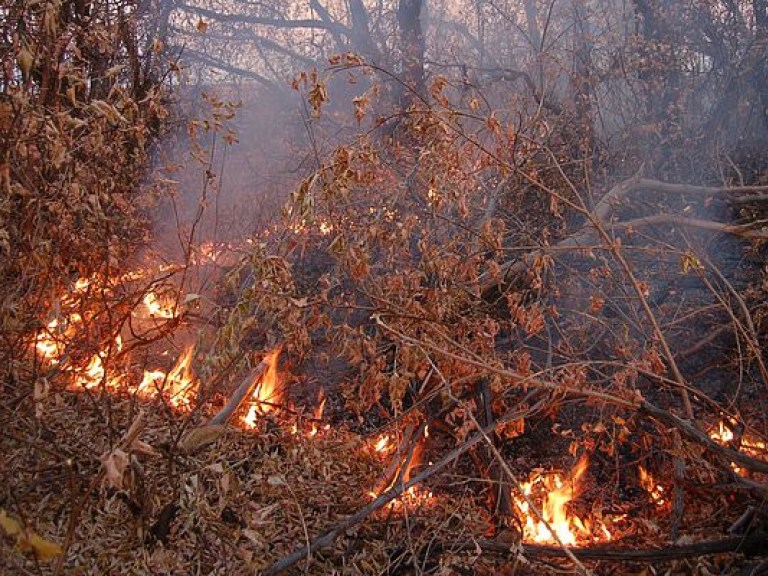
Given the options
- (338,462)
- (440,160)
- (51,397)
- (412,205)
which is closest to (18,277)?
(51,397)

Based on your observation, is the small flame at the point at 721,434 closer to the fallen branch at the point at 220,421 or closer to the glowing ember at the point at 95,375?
the fallen branch at the point at 220,421

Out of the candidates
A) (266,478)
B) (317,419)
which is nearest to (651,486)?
(317,419)

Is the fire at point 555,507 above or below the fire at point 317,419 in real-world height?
below

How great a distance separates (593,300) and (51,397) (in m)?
3.18

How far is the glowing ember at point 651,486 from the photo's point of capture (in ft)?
13.0

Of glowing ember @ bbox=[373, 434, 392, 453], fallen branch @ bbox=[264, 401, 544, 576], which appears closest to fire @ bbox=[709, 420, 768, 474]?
fallen branch @ bbox=[264, 401, 544, 576]

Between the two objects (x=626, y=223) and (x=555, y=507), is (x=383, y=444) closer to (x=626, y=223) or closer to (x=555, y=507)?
(x=555, y=507)

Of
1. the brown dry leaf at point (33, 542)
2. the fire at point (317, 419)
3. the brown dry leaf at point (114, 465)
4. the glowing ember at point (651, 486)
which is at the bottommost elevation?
the glowing ember at point (651, 486)

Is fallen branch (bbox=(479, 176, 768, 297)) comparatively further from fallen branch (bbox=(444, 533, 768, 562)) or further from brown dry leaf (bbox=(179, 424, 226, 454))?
brown dry leaf (bbox=(179, 424, 226, 454))

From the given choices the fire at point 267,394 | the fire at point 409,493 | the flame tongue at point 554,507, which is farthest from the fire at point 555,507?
the fire at point 267,394

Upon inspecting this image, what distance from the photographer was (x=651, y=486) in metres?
4.01

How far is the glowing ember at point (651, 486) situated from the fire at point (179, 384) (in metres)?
2.72

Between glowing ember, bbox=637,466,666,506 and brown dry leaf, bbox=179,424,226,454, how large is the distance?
2.44 meters

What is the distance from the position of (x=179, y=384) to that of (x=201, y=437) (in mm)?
697
